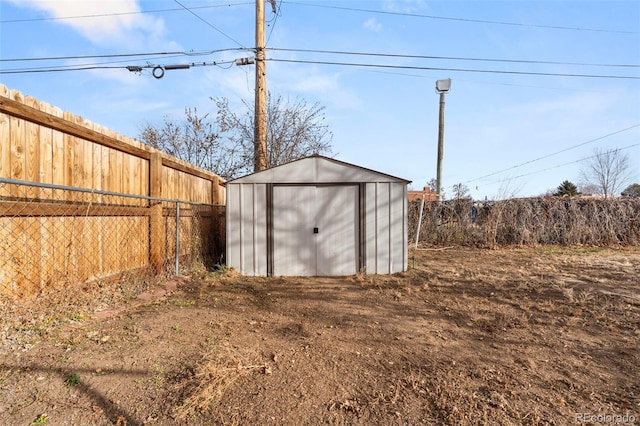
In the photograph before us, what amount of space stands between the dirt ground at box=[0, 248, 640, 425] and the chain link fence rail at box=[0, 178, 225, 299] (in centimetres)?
53

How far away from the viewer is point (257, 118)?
8.13 meters

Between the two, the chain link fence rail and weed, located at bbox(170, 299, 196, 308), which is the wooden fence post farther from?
weed, located at bbox(170, 299, 196, 308)

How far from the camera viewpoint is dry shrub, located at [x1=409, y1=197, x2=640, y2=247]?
1137 cm

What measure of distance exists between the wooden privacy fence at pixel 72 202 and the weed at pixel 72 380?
1.29 m

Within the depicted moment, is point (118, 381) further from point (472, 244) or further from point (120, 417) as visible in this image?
point (472, 244)

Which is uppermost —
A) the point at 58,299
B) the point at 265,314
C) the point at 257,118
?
the point at 257,118

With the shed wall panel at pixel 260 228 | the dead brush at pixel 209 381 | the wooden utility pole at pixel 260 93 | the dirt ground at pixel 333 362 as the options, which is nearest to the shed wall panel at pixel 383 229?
the dirt ground at pixel 333 362

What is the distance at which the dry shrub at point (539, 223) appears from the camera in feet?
37.3

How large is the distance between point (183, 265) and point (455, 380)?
5.28 meters

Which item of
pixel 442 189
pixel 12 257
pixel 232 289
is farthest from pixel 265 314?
pixel 442 189

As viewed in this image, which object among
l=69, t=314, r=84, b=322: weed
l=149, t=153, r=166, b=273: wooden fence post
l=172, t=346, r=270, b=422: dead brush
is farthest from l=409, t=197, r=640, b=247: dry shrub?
l=69, t=314, r=84, b=322: weed

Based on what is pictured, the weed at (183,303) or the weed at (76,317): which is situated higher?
the weed at (76,317)

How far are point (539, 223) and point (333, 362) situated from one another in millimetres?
11490

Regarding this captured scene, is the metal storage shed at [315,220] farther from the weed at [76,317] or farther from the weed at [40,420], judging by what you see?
the weed at [40,420]
